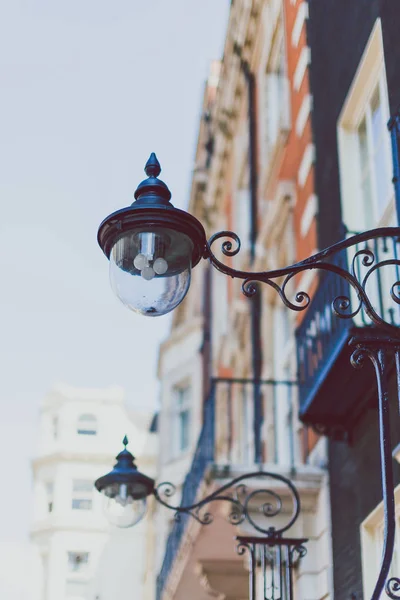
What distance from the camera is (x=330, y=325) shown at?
9547mm

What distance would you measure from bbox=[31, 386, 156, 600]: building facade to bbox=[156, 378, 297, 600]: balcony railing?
65.8 ft

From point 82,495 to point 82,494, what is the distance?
46mm

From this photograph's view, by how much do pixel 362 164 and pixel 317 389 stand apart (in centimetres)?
245

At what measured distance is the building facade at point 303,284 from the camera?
911 cm

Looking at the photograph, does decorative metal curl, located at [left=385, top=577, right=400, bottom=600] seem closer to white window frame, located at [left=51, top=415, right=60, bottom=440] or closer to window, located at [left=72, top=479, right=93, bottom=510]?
window, located at [left=72, top=479, right=93, bottom=510]

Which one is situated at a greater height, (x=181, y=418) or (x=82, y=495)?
(x=181, y=418)

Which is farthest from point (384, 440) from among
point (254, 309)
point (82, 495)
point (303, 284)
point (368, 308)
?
point (82, 495)

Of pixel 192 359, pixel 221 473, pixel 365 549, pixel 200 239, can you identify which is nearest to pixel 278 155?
pixel 221 473

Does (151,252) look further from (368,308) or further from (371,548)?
(371,548)

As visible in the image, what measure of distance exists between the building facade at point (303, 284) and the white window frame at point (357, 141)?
0.05 ft

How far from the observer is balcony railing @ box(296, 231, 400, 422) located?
8633 mm

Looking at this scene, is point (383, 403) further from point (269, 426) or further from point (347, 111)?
point (269, 426)

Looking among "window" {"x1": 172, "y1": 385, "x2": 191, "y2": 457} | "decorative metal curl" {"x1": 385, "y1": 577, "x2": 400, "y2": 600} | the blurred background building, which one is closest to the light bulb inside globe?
the blurred background building

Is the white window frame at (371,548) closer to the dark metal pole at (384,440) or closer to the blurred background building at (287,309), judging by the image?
the blurred background building at (287,309)
